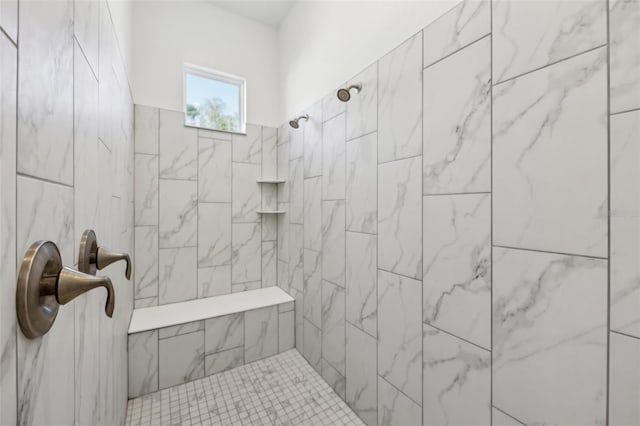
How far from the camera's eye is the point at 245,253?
2596 millimetres

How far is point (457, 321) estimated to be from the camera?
113cm

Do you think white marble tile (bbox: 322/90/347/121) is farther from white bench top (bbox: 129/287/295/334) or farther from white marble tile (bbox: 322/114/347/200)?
white bench top (bbox: 129/287/295/334)

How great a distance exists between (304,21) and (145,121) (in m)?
1.49

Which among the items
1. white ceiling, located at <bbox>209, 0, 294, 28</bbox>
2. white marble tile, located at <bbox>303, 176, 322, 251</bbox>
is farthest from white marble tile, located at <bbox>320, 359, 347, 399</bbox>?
white ceiling, located at <bbox>209, 0, 294, 28</bbox>

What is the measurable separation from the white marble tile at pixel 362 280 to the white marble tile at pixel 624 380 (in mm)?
914

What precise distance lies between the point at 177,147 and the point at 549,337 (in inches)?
99.9

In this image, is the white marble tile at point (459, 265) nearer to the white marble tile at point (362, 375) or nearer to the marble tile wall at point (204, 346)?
the white marble tile at point (362, 375)

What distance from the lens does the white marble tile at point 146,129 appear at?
2168 mm

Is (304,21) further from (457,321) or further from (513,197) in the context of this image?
(457,321)

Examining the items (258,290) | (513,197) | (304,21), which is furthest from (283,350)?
(304,21)

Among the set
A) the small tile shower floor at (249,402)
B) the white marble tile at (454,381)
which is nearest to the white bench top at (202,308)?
the small tile shower floor at (249,402)

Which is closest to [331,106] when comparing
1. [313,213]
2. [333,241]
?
[313,213]

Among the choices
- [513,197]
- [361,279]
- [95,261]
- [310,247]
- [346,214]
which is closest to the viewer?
[95,261]

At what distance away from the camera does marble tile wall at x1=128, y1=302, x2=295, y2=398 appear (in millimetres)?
1877
